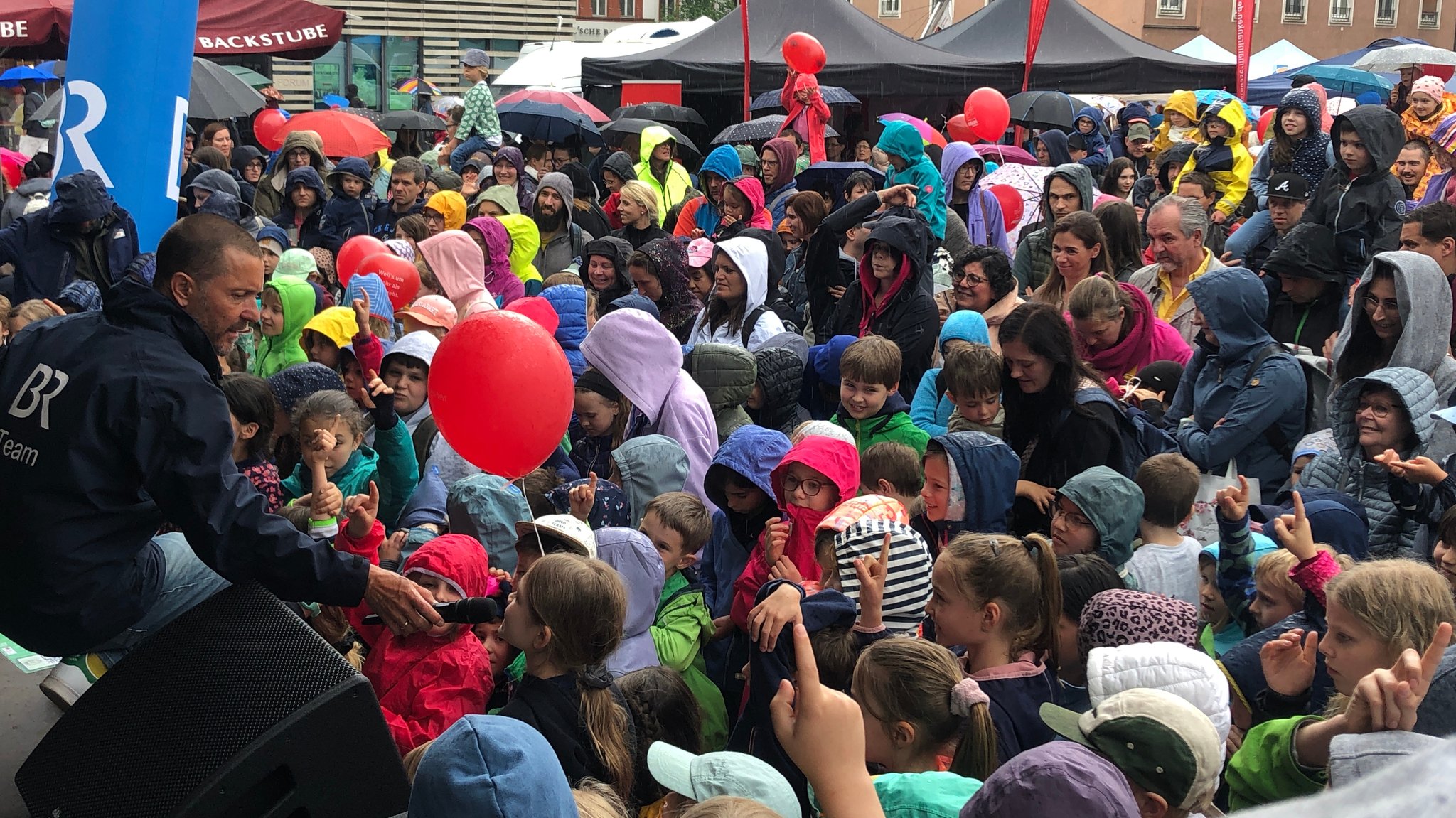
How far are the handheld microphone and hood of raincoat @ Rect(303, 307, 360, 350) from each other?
296 cm

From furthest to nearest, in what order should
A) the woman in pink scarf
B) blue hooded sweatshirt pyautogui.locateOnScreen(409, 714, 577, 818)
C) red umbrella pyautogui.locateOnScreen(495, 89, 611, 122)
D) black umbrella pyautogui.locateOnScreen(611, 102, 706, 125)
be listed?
black umbrella pyautogui.locateOnScreen(611, 102, 706, 125)
red umbrella pyautogui.locateOnScreen(495, 89, 611, 122)
the woman in pink scarf
blue hooded sweatshirt pyautogui.locateOnScreen(409, 714, 577, 818)

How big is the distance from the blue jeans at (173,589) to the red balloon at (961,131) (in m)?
10.1

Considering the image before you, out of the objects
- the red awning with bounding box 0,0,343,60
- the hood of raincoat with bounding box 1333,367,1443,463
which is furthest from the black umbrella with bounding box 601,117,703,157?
the hood of raincoat with bounding box 1333,367,1443,463

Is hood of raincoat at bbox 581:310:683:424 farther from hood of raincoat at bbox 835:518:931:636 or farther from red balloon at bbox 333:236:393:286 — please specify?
red balloon at bbox 333:236:393:286

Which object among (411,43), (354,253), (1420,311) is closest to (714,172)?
(354,253)

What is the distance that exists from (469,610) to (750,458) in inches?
58.8

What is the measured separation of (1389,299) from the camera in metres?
4.94

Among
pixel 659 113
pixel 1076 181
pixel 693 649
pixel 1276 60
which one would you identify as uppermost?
pixel 1276 60

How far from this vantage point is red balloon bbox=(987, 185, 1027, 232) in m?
9.79

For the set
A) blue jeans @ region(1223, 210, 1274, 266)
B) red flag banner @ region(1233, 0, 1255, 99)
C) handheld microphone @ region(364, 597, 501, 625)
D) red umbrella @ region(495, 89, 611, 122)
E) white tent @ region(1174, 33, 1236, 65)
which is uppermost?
white tent @ region(1174, 33, 1236, 65)

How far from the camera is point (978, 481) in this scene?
4.35 metres

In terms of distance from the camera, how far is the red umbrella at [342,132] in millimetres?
13531

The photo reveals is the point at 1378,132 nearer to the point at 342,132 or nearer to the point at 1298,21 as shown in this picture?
the point at 342,132

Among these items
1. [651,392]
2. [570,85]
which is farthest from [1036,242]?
[570,85]
